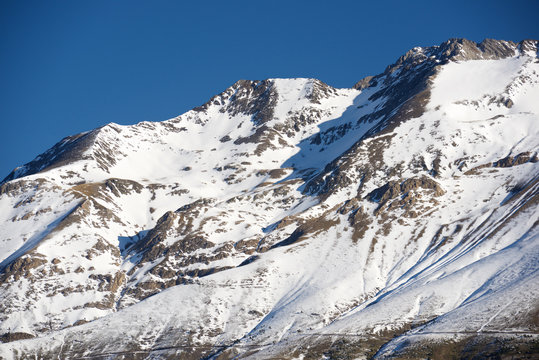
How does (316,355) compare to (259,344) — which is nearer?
(316,355)

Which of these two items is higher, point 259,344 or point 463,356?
point 259,344

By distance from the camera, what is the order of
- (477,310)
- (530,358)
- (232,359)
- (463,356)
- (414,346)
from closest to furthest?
1. (530,358)
2. (463,356)
3. (414,346)
4. (477,310)
5. (232,359)

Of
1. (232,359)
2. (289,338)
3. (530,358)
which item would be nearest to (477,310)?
(530,358)

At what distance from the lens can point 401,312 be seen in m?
195

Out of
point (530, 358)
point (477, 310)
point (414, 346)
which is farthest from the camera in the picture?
point (477, 310)

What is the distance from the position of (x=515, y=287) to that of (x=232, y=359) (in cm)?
8418

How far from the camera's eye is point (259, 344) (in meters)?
200

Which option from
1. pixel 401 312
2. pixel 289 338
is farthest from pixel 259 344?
pixel 401 312

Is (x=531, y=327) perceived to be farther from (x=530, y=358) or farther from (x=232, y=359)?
(x=232, y=359)

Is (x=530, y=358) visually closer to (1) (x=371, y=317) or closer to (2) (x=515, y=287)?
(2) (x=515, y=287)

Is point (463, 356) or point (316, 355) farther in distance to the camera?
point (316, 355)

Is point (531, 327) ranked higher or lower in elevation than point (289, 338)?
lower

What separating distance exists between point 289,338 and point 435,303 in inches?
1779

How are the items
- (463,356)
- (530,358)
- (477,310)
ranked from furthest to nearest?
(477,310), (463,356), (530,358)
